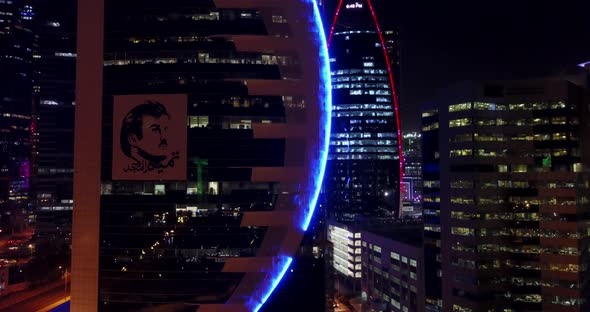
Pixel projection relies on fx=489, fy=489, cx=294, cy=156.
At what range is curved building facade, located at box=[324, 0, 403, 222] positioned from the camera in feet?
353

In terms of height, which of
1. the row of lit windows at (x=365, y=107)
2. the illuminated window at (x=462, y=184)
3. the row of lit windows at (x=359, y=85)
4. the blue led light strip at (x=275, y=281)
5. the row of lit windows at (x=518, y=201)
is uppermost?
the row of lit windows at (x=359, y=85)

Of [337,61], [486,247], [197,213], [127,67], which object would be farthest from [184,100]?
[337,61]

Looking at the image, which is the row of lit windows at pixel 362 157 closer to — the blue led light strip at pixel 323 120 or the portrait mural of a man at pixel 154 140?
the blue led light strip at pixel 323 120

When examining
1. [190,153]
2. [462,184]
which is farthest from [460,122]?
[190,153]

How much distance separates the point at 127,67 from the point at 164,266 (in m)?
11.9

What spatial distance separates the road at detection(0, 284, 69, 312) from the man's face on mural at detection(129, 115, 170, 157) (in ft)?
89.3

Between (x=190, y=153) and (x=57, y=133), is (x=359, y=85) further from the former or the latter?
(x=190, y=153)

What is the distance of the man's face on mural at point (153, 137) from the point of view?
27.4 meters

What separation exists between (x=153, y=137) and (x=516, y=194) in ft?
125

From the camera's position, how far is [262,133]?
28.7 metres

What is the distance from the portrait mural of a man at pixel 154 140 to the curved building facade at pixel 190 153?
0.20 feet

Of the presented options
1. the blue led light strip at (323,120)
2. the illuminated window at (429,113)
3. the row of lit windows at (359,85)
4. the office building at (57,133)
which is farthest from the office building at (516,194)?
the office building at (57,133)

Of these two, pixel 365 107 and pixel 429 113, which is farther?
pixel 365 107

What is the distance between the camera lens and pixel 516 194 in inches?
1955
